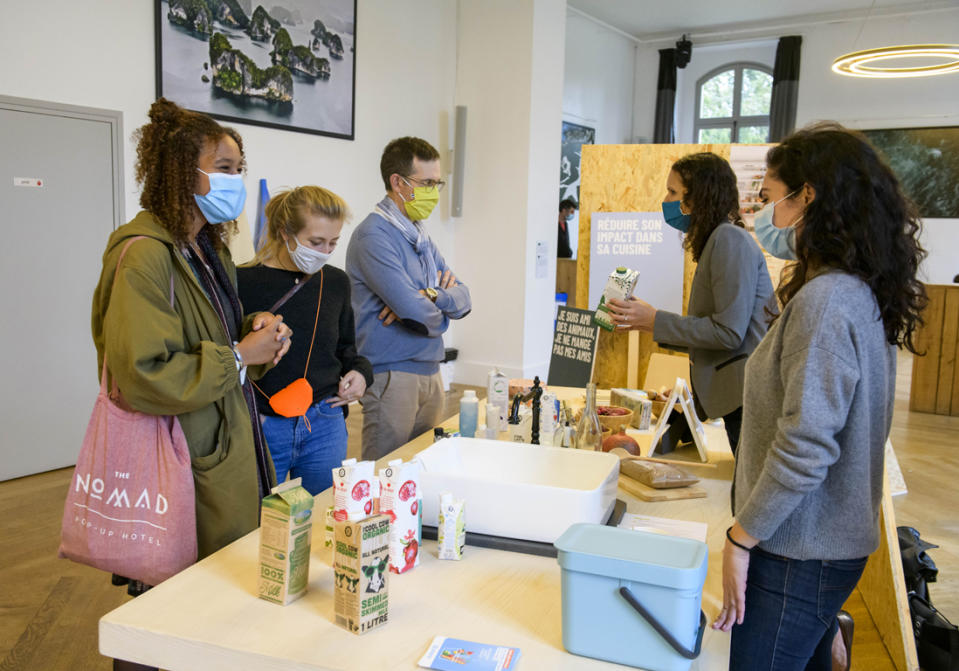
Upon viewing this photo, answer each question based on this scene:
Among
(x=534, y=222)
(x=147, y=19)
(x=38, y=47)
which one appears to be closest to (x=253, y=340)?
(x=38, y=47)

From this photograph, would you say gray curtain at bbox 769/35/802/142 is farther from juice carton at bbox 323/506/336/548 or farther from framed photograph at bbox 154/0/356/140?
juice carton at bbox 323/506/336/548

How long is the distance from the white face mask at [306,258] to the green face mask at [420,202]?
2.04ft

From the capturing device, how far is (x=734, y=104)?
12164mm

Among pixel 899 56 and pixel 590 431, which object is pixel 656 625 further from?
pixel 899 56

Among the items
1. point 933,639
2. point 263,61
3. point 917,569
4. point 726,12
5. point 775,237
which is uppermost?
point 726,12

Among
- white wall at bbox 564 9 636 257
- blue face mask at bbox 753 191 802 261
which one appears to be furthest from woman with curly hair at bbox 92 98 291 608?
white wall at bbox 564 9 636 257

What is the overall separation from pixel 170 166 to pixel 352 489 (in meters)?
0.86

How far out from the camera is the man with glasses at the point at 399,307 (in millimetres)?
2617

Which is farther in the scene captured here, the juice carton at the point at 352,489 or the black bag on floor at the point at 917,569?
the black bag on floor at the point at 917,569

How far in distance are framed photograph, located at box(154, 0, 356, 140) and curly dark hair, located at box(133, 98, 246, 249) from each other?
3.39 m

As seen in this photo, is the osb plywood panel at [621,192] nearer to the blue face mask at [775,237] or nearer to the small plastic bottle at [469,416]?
the small plastic bottle at [469,416]

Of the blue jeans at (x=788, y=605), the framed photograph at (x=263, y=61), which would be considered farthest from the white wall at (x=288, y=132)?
the blue jeans at (x=788, y=605)

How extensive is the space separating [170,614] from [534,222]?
19.8ft

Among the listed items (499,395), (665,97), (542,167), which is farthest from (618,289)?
(665,97)
